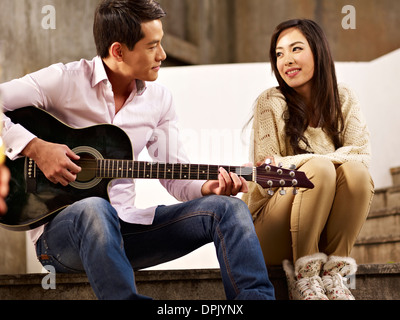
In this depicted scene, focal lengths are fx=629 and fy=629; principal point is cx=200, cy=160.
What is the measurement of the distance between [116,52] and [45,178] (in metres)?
0.48

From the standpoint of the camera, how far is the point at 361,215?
2023 millimetres

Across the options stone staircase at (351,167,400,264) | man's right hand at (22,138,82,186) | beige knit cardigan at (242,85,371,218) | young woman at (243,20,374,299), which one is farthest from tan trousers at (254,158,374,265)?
stone staircase at (351,167,400,264)

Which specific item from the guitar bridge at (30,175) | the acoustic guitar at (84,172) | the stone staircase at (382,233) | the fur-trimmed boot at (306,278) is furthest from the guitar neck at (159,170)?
the stone staircase at (382,233)

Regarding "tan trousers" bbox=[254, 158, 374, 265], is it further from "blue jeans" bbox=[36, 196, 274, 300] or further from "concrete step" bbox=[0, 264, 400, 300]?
"blue jeans" bbox=[36, 196, 274, 300]

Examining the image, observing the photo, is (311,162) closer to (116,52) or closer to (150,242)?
(150,242)

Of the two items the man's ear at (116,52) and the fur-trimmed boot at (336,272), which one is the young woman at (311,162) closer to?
the fur-trimmed boot at (336,272)

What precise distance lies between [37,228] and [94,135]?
33 centimetres

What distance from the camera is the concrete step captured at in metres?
1.97

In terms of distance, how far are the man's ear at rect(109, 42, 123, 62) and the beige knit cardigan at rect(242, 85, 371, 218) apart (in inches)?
21.8

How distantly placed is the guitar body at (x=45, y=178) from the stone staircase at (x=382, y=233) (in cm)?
157

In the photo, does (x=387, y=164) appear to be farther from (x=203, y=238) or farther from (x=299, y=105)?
→ (x=203, y=238)

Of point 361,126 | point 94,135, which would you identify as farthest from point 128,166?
point 361,126

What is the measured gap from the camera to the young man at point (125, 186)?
164 cm

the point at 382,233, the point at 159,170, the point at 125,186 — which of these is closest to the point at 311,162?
the point at 159,170
